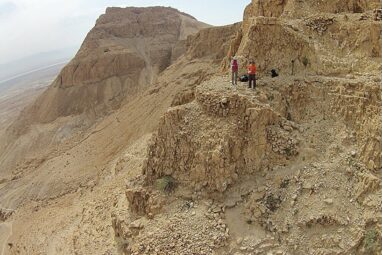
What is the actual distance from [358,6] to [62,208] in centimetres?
1918

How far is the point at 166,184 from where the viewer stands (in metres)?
15.8

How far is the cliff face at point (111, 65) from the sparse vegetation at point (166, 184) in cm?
3679

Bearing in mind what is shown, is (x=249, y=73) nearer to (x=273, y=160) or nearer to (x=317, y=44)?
(x=273, y=160)

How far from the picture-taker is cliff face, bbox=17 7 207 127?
5553cm

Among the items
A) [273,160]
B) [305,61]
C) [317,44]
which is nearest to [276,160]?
[273,160]

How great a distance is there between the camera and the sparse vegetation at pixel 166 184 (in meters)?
15.8

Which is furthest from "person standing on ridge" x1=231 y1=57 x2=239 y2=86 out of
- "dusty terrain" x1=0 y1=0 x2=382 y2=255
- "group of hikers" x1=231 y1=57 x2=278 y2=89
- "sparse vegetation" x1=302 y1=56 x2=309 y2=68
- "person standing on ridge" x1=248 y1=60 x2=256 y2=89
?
"sparse vegetation" x1=302 y1=56 x2=309 y2=68

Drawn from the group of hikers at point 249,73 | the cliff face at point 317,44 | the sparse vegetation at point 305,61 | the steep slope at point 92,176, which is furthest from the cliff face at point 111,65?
the sparse vegetation at point 305,61

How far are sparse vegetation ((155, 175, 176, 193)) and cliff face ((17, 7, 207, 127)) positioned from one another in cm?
3679

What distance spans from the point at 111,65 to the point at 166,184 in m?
45.4

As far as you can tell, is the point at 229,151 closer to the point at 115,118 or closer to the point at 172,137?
the point at 172,137

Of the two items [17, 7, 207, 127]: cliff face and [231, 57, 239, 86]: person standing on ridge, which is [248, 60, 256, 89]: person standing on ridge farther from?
[17, 7, 207, 127]: cliff face

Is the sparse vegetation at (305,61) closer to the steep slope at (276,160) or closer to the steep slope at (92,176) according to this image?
the steep slope at (276,160)

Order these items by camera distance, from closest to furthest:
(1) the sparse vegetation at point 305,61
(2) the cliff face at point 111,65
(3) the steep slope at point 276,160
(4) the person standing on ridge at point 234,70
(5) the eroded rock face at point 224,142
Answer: (3) the steep slope at point 276,160, (5) the eroded rock face at point 224,142, (4) the person standing on ridge at point 234,70, (1) the sparse vegetation at point 305,61, (2) the cliff face at point 111,65
